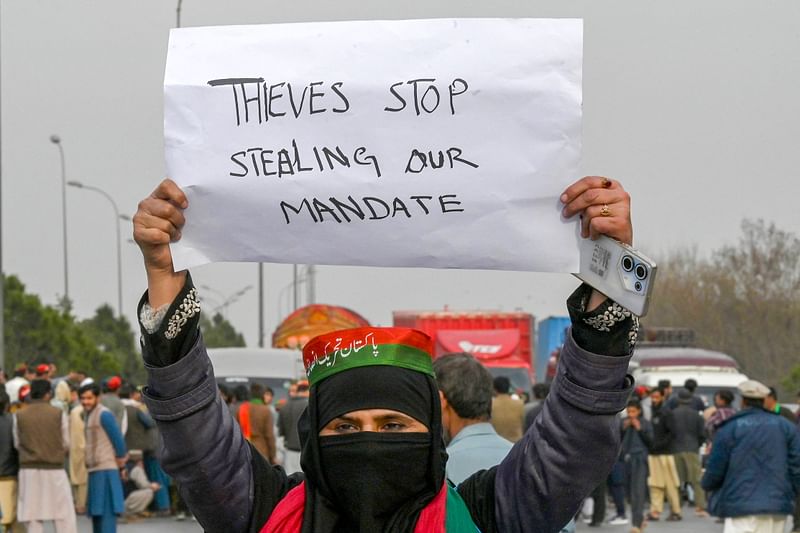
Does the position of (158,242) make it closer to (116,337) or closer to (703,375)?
(703,375)

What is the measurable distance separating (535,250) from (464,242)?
17cm

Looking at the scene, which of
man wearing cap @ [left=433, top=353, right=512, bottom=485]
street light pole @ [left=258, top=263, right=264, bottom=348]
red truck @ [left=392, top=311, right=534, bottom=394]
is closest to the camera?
man wearing cap @ [left=433, top=353, right=512, bottom=485]

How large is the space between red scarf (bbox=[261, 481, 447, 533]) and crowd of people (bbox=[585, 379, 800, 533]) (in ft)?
26.5

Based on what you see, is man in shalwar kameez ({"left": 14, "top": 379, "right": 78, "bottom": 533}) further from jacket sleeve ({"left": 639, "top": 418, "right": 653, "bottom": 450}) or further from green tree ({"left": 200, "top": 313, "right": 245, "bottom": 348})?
green tree ({"left": 200, "top": 313, "right": 245, "bottom": 348})

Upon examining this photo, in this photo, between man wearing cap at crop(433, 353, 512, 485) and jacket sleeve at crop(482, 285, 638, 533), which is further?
man wearing cap at crop(433, 353, 512, 485)

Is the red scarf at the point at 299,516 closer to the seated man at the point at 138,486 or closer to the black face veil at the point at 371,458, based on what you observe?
the black face veil at the point at 371,458

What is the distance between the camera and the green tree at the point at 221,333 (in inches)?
4102

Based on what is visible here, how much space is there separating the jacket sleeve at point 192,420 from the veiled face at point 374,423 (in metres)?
0.23

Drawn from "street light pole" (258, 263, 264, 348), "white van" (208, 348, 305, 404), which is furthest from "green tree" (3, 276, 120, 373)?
"white van" (208, 348, 305, 404)

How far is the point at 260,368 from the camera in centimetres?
2298

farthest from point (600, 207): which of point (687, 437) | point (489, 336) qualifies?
point (489, 336)

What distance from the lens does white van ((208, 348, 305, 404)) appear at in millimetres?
22656

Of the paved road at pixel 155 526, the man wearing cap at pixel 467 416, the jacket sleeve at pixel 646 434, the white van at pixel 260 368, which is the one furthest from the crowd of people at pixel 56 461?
the man wearing cap at pixel 467 416

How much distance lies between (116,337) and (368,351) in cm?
7882
